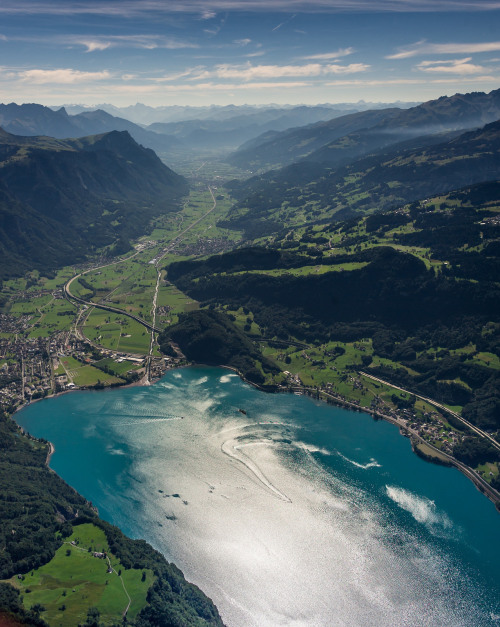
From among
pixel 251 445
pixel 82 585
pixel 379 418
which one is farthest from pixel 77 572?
pixel 379 418

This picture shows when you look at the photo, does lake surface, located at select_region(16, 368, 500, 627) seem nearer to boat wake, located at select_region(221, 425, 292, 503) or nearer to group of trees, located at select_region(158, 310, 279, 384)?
boat wake, located at select_region(221, 425, 292, 503)

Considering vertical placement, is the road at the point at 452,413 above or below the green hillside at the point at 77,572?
below

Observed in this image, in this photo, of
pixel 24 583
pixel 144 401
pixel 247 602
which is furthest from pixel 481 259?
pixel 24 583

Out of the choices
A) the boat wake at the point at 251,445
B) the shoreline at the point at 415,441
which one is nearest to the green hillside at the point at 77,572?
the boat wake at the point at 251,445

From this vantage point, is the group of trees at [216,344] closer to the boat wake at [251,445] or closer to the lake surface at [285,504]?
the lake surface at [285,504]

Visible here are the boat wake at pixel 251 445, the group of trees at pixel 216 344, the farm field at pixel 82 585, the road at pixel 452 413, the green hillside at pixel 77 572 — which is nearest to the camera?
the farm field at pixel 82 585

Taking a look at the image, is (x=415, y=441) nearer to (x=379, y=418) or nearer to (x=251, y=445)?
(x=379, y=418)

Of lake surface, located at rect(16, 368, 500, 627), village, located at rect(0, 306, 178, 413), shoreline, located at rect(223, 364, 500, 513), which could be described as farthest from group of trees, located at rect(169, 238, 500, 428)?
village, located at rect(0, 306, 178, 413)

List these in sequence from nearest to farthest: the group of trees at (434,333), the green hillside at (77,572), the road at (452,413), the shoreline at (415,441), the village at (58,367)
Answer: the green hillside at (77,572) < the shoreline at (415,441) < the road at (452,413) < the group of trees at (434,333) < the village at (58,367)

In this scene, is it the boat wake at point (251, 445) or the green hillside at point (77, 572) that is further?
the boat wake at point (251, 445)
